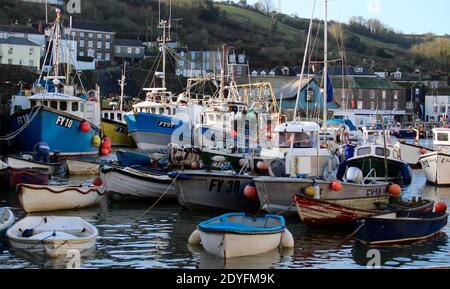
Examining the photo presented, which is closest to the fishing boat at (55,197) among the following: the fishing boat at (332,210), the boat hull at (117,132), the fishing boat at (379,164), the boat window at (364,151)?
the fishing boat at (332,210)

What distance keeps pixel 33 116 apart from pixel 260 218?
936 inches

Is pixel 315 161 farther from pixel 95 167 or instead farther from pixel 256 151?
pixel 95 167

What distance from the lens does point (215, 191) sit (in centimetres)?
2030

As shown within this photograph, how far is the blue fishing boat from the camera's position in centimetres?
1534

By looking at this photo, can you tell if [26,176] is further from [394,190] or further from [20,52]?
[20,52]

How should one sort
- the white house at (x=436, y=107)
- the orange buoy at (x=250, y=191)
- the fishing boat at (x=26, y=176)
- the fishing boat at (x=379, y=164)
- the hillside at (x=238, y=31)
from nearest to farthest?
the orange buoy at (x=250, y=191) < the fishing boat at (x=26, y=176) < the fishing boat at (x=379, y=164) < the white house at (x=436, y=107) < the hillside at (x=238, y=31)

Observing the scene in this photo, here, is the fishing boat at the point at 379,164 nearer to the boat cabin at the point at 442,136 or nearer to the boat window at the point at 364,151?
the boat window at the point at 364,151

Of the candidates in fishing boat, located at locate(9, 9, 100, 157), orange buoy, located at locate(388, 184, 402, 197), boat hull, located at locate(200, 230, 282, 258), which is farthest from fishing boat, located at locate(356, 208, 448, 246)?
fishing boat, located at locate(9, 9, 100, 157)

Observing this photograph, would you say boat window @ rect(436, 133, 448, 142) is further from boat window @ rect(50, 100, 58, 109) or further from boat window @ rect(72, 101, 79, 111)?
boat window @ rect(50, 100, 58, 109)

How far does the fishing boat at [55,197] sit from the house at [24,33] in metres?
71.4

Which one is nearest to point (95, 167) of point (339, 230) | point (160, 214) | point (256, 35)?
point (160, 214)

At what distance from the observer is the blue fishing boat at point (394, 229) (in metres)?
15.3

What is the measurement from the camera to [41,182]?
2309cm
